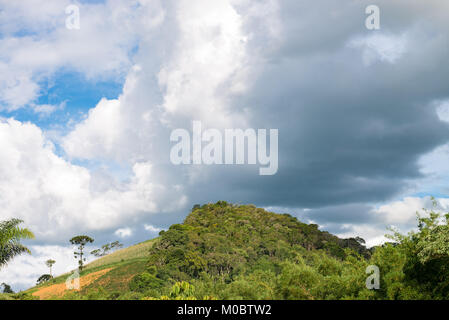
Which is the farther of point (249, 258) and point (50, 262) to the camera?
point (50, 262)

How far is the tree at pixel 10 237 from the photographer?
2491 cm

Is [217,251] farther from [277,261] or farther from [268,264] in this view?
[277,261]

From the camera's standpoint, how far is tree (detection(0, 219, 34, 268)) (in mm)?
24906

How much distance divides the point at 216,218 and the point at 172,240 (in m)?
27.2

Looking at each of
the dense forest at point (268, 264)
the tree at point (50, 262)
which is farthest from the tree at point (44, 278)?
the dense forest at point (268, 264)

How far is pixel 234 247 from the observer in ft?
208

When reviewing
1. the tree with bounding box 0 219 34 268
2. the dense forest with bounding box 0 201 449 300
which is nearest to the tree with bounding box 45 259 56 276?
the dense forest with bounding box 0 201 449 300

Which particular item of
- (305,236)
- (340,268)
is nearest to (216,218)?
(305,236)

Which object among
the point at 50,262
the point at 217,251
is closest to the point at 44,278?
the point at 50,262

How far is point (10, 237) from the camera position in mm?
25031

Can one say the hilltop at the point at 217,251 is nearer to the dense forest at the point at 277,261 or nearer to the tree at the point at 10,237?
the dense forest at the point at 277,261

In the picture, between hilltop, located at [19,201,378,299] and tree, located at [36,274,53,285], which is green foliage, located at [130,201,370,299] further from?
tree, located at [36,274,53,285]
